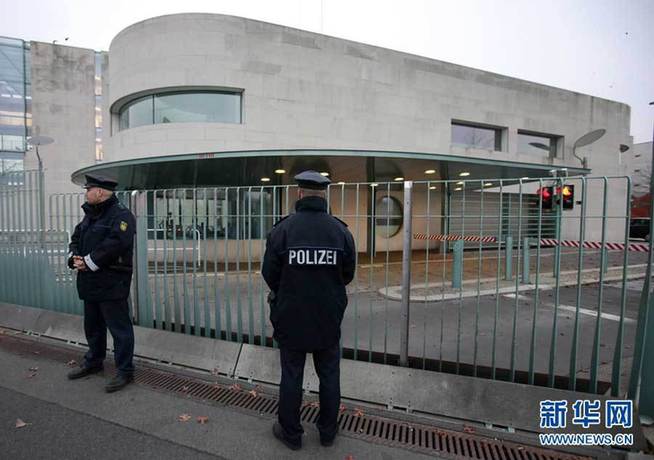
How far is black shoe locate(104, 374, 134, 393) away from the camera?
11.3ft

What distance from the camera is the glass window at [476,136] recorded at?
17234mm

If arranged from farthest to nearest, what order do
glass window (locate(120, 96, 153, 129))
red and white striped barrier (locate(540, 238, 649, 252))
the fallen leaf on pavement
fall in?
glass window (locate(120, 96, 153, 129)) → red and white striped barrier (locate(540, 238, 649, 252)) → the fallen leaf on pavement

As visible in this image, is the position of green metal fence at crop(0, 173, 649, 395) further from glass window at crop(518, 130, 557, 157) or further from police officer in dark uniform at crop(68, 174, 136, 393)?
glass window at crop(518, 130, 557, 157)

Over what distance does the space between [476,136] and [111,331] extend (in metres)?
18.4

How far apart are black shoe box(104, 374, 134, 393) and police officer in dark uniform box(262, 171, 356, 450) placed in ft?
6.17

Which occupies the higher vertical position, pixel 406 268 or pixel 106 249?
pixel 106 249

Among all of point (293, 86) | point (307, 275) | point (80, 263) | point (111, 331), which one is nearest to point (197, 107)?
point (293, 86)

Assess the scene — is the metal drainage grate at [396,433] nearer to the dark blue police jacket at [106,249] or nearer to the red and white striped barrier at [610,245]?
the dark blue police jacket at [106,249]

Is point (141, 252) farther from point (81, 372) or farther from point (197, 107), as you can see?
point (197, 107)

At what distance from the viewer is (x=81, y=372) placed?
3723 mm

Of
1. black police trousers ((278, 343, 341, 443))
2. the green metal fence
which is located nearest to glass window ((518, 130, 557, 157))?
the green metal fence

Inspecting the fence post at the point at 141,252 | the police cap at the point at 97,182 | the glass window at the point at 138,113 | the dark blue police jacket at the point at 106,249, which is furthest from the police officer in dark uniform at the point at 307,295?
the glass window at the point at 138,113

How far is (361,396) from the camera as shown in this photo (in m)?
3.39

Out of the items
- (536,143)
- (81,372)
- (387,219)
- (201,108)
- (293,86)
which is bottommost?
(81,372)
